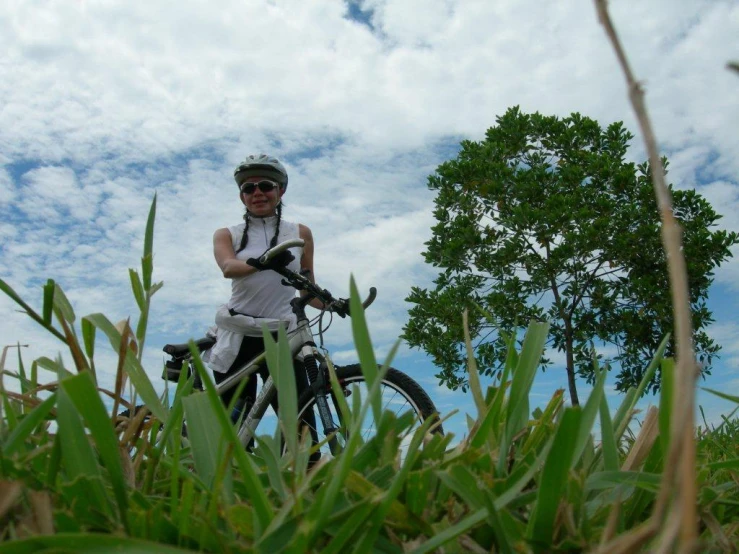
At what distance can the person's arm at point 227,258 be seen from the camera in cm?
564

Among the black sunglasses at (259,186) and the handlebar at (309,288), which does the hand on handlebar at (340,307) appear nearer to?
the handlebar at (309,288)

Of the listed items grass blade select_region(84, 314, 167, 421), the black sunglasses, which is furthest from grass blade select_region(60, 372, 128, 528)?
the black sunglasses

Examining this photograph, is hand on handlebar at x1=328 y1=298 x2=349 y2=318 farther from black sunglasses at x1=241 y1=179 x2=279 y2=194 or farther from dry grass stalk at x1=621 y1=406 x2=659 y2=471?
dry grass stalk at x1=621 y1=406 x2=659 y2=471

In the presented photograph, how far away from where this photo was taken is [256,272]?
610 cm

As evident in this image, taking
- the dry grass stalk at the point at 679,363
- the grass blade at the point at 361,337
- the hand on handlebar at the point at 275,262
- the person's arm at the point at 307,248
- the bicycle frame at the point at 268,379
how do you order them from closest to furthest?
1. the dry grass stalk at the point at 679,363
2. the grass blade at the point at 361,337
3. the hand on handlebar at the point at 275,262
4. the bicycle frame at the point at 268,379
5. the person's arm at the point at 307,248

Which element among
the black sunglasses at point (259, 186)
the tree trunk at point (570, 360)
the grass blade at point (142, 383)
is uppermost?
the tree trunk at point (570, 360)

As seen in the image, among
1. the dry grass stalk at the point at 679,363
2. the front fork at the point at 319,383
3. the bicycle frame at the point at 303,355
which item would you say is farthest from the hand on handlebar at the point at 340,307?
the dry grass stalk at the point at 679,363

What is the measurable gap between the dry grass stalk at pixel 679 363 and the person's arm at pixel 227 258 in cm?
533

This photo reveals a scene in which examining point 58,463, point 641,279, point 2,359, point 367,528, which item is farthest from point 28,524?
point 641,279

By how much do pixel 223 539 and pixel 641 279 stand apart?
16.7 metres

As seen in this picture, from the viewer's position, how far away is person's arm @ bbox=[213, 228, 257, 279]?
5.64 meters

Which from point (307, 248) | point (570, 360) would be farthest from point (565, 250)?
point (307, 248)

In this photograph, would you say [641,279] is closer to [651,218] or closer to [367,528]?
[651,218]

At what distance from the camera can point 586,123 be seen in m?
17.2
